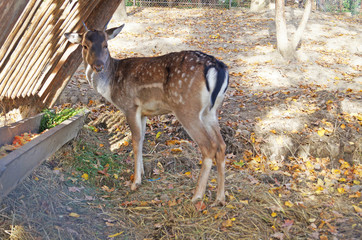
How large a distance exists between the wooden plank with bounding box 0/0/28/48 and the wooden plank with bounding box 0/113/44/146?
153cm

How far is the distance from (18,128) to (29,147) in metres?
1.04

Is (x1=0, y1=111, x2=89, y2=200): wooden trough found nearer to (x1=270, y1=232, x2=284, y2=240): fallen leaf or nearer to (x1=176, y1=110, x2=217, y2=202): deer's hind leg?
(x1=176, y1=110, x2=217, y2=202): deer's hind leg

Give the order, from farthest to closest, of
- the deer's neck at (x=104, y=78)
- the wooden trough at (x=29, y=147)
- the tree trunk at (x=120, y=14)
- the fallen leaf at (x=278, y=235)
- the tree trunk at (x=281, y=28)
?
the tree trunk at (x=120, y=14) < the tree trunk at (x=281, y=28) < the deer's neck at (x=104, y=78) < the fallen leaf at (x=278, y=235) < the wooden trough at (x=29, y=147)

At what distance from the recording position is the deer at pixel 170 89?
143 inches

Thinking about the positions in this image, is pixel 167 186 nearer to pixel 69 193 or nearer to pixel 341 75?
pixel 69 193

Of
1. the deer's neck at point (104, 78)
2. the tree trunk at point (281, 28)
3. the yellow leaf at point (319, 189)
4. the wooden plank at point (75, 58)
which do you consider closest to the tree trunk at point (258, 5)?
the tree trunk at point (281, 28)

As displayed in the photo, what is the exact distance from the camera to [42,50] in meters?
4.39

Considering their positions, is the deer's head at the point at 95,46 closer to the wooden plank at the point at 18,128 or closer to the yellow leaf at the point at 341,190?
the wooden plank at the point at 18,128

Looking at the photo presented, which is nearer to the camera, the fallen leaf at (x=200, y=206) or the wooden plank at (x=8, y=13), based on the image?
the wooden plank at (x=8, y=13)

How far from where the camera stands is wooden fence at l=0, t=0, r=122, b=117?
12.4 feet

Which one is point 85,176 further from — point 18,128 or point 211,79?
point 211,79

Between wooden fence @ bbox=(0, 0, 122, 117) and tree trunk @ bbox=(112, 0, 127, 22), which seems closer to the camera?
wooden fence @ bbox=(0, 0, 122, 117)

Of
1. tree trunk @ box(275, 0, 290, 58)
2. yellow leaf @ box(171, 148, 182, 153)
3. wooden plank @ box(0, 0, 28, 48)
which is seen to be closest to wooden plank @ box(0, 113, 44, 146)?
wooden plank @ box(0, 0, 28, 48)

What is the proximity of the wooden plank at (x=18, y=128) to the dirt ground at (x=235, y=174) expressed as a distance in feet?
1.84
